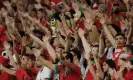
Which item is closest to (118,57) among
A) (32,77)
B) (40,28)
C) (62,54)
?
(62,54)

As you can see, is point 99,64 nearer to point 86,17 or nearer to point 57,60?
point 57,60

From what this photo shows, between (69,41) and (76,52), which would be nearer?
(76,52)

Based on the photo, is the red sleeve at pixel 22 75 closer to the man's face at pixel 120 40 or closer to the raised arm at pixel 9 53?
the raised arm at pixel 9 53

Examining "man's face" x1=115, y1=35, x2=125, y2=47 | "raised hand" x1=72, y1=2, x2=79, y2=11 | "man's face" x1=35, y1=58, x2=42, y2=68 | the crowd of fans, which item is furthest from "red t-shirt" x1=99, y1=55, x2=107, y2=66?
"raised hand" x1=72, y1=2, x2=79, y2=11

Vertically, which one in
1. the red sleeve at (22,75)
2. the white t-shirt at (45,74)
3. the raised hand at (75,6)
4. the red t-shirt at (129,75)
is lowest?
the red sleeve at (22,75)

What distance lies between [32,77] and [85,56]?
1.19 meters

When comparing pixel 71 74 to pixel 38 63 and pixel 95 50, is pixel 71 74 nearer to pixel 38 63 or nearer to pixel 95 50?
pixel 95 50

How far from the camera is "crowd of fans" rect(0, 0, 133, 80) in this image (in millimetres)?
7836

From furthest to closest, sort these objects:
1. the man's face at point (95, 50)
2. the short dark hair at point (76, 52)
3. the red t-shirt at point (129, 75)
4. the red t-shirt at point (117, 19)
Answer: the red t-shirt at point (117, 19) → the short dark hair at point (76, 52) → the man's face at point (95, 50) → the red t-shirt at point (129, 75)

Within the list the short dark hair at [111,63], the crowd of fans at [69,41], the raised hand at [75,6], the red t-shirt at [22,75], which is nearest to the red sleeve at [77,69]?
the crowd of fans at [69,41]

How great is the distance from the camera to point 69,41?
890 centimetres

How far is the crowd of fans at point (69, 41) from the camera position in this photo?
7.84m

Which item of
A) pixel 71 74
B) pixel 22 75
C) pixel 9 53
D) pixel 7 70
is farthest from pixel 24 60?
pixel 71 74

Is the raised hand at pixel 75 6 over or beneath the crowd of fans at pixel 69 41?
over
